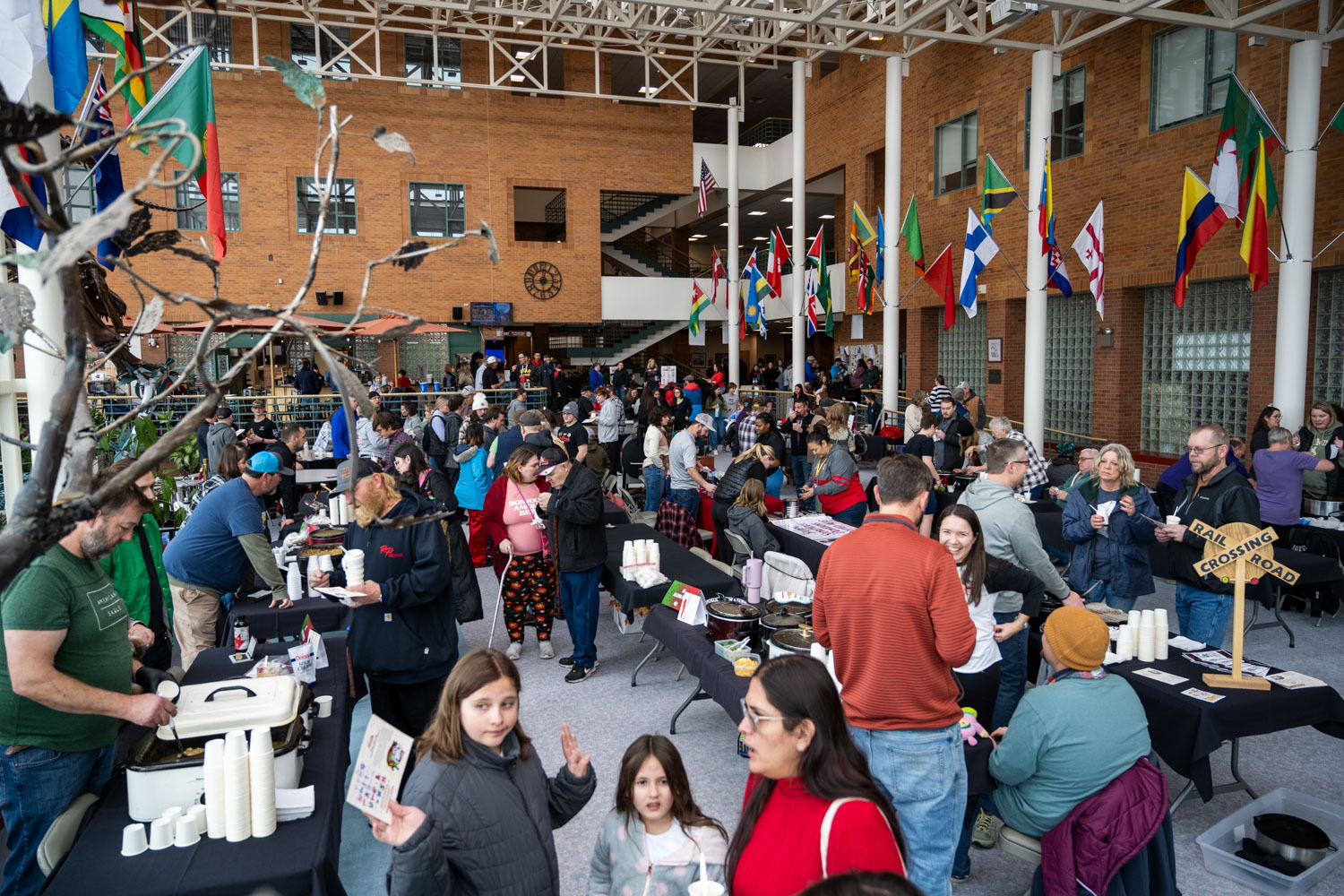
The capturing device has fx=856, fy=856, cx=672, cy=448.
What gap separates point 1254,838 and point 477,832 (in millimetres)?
3637

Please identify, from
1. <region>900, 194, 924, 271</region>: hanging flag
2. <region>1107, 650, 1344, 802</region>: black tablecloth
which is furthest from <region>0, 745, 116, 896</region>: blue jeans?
<region>900, 194, 924, 271</region>: hanging flag

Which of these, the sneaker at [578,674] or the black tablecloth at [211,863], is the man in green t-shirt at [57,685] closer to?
the black tablecloth at [211,863]

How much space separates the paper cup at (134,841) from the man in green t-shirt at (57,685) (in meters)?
0.38

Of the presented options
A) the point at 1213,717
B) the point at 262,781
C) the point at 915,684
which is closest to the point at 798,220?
the point at 1213,717

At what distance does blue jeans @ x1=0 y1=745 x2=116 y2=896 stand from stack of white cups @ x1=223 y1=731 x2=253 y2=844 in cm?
75

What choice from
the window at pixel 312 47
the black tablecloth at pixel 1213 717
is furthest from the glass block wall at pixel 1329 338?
the window at pixel 312 47

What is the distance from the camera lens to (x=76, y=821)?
2.93 meters

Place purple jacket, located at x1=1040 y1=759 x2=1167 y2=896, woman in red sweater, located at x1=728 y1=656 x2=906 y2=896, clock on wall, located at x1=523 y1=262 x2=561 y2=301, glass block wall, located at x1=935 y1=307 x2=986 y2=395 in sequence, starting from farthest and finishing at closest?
clock on wall, located at x1=523 y1=262 x2=561 y2=301
glass block wall, located at x1=935 y1=307 x2=986 y2=395
purple jacket, located at x1=1040 y1=759 x2=1167 y2=896
woman in red sweater, located at x1=728 y1=656 x2=906 y2=896

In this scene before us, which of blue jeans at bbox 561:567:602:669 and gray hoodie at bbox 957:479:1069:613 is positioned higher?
gray hoodie at bbox 957:479:1069:613

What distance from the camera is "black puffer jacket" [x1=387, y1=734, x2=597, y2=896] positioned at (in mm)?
2281

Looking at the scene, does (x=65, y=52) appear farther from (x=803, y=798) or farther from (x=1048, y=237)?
(x=1048, y=237)

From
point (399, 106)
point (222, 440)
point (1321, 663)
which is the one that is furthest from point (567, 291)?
point (1321, 663)

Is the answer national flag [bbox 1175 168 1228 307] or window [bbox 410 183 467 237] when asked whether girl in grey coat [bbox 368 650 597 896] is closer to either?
national flag [bbox 1175 168 1228 307]

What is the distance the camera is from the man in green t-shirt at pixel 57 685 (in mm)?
2801
